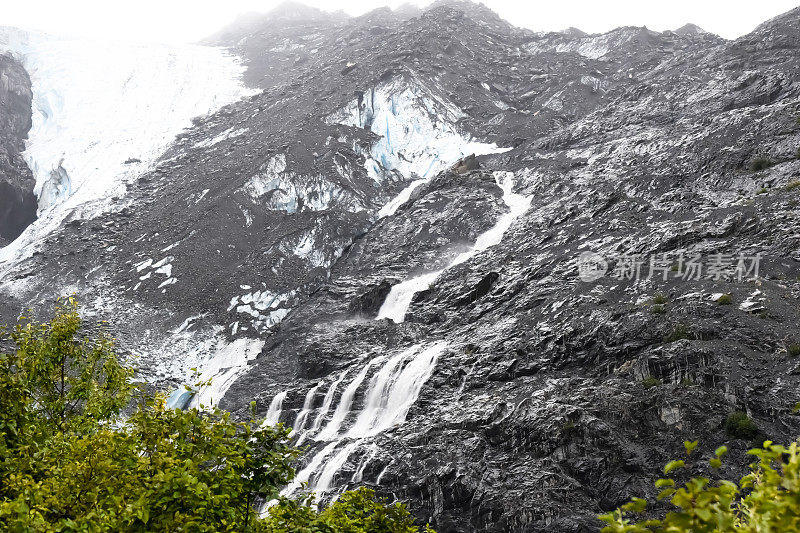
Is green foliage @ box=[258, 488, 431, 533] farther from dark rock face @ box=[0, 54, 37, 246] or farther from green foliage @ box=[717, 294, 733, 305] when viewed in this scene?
dark rock face @ box=[0, 54, 37, 246]

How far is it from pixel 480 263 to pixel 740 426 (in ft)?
80.7

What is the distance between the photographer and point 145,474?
309 inches

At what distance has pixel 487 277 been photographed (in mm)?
40750

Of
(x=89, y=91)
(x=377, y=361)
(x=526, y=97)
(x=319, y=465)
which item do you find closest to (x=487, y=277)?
(x=377, y=361)

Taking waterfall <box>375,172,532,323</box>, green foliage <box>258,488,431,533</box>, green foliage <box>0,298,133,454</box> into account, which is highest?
green foliage <box>0,298,133,454</box>

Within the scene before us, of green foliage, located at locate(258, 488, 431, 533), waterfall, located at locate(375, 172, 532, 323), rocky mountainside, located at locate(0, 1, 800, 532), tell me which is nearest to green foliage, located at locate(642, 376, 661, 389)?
rocky mountainside, located at locate(0, 1, 800, 532)

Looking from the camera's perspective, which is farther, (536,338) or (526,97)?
(526,97)

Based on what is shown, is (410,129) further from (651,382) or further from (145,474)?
(145,474)

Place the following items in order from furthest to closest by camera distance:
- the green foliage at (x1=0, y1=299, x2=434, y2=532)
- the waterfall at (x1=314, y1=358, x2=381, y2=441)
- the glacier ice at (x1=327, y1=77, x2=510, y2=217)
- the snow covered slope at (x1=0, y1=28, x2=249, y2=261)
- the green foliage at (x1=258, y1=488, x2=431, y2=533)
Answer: the snow covered slope at (x1=0, y1=28, x2=249, y2=261) < the glacier ice at (x1=327, y1=77, x2=510, y2=217) < the waterfall at (x1=314, y1=358, x2=381, y2=441) < the green foliage at (x1=258, y1=488, x2=431, y2=533) < the green foliage at (x1=0, y1=299, x2=434, y2=532)

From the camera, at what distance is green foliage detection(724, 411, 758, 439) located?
21078 mm

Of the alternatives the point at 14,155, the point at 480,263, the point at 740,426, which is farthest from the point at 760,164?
the point at 14,155

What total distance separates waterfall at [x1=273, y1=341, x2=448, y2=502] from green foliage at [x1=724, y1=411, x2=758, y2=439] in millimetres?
14273

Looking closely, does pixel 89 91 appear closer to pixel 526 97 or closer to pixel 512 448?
pixel 526 97

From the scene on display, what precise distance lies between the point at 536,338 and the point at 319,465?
1262 centimetres
